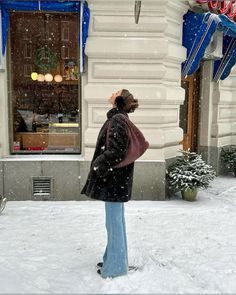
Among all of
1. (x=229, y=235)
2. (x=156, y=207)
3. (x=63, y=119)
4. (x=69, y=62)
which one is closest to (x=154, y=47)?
(x=69, y=62)

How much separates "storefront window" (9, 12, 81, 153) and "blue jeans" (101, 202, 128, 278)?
11.7 feet

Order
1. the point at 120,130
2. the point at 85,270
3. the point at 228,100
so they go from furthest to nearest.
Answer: the point at 228,100 → the point at 85,270 → the point at 120,130

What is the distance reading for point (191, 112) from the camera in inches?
374

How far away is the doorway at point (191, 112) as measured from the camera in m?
9.33

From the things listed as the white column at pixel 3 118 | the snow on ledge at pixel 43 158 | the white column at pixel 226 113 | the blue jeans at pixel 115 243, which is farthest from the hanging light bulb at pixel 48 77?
the white column at pixel 226 113

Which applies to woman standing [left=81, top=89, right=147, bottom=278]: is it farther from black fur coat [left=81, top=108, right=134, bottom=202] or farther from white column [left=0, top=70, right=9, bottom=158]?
white column [left=0, top=70, right=9, bottom=158]

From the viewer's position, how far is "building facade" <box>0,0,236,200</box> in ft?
22.6

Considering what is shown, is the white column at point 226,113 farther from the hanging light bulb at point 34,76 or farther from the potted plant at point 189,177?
the hanging light bulb at point 34,76

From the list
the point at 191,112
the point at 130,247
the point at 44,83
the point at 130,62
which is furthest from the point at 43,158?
the point at 191,112

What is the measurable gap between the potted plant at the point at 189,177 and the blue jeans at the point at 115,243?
10.8 feet

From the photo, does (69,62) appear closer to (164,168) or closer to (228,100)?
(164,168)

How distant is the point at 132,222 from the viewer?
6020 mm

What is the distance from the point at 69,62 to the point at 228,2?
11.9 ft

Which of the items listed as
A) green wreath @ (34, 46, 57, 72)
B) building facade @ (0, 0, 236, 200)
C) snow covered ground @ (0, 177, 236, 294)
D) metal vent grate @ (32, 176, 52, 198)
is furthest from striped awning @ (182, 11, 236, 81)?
metal vent grate @ (32, 176, 52, 198)
